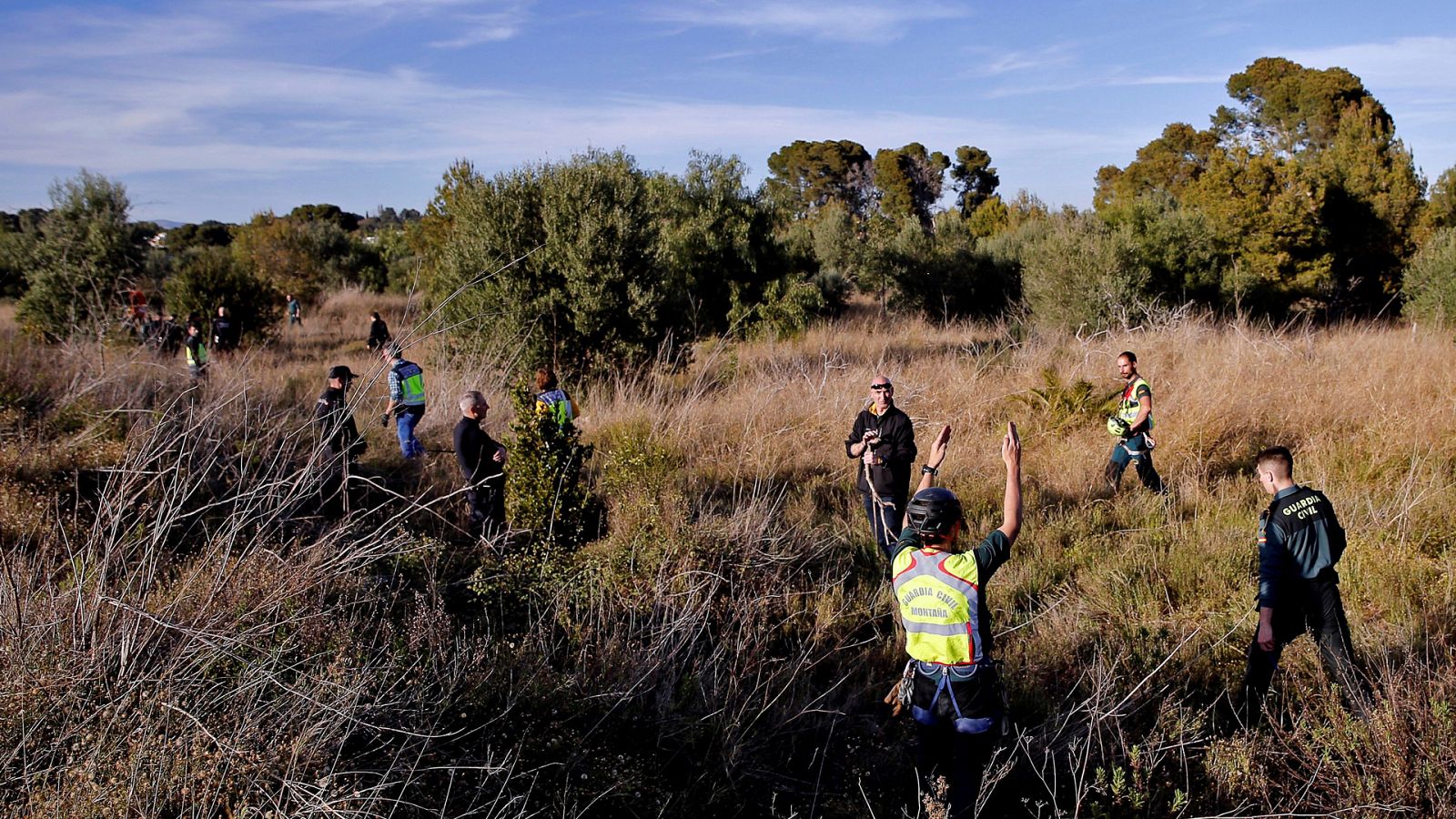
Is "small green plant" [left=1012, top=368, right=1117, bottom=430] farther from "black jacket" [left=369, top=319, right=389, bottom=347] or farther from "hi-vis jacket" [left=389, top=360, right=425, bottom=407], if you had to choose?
"black jacket" [left=369, top=319, right=389, bottom=347]

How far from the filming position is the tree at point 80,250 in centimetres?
1550

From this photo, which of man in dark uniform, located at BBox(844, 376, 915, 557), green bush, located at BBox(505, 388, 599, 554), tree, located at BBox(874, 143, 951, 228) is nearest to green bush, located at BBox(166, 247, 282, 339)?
green bush, located at BBox(505, 388, 599, 554)

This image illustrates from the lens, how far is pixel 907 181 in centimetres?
5062

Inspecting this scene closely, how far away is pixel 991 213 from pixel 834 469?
30592mm

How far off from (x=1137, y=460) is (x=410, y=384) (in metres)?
6.70

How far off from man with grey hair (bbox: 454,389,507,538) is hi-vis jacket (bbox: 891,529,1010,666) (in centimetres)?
383

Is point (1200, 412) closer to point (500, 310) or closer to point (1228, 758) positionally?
point (1228, 758)

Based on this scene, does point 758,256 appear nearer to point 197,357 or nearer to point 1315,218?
point 197,357

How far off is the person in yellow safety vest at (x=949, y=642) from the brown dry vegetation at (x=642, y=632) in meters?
0.32

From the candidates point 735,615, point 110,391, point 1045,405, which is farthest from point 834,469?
point 110,391

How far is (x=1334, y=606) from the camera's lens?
4.43 metres

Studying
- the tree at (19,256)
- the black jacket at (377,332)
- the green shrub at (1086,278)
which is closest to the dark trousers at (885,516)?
the green shrub at (1086,278)

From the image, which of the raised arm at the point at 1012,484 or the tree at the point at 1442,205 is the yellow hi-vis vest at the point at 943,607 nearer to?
the raised arm at the point at 1012,484

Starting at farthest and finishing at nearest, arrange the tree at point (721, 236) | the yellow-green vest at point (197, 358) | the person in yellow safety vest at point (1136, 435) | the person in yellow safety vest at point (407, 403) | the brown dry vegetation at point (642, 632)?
the tree at point (721, 236) < the yellow-green vest at point (197, 358) < the person in yellow safety vest at point (407, 403) < the person in yellow safety vest at point (1136, 435) < the brown dry vegetation at point (642, 632)
